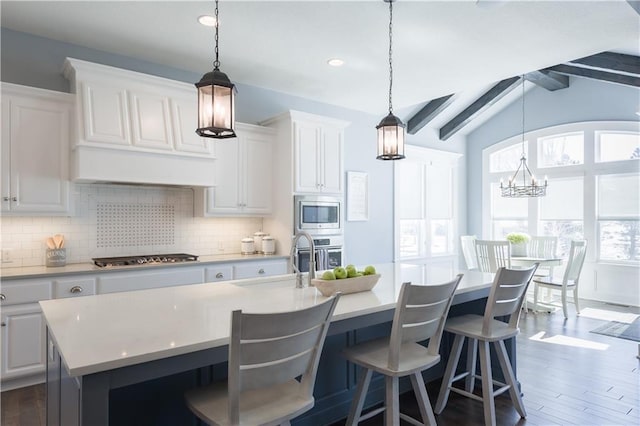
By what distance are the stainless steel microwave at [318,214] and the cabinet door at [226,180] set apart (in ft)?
2.17

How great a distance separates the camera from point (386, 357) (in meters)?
2.09

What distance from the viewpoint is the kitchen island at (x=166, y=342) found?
1.29 meters

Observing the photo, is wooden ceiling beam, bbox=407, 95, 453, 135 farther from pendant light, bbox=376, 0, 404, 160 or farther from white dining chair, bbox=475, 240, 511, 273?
pendant light, bbox=376, 0, 404, 160

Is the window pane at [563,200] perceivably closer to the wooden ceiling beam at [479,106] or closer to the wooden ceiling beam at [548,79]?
the wooden ceiling beam at [548,79]

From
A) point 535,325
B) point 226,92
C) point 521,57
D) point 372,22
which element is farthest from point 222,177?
point 535,325

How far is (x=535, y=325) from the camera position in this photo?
483 centimetres

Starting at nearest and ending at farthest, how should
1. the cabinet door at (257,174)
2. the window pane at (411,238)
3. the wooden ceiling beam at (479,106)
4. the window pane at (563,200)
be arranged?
1. the cabinet door at (257,174)
2. the wooden ceiling beam at (479,106)
3. the window pane at (563,200)
4. the window pane at (411,238)

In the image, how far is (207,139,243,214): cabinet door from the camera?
4.25m

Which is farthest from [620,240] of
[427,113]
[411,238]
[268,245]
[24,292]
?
[24,292]

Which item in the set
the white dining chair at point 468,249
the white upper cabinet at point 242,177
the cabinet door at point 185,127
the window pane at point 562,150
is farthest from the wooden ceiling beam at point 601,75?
the cabinet door at point 185,127

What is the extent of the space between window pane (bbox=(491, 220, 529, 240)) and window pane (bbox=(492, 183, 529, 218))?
0.11 meters

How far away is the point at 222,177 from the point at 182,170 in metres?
0.51

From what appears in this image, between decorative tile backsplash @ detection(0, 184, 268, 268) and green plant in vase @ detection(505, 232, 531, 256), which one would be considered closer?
decorative tile backsplash @ detection(0, 184, 268, 268)

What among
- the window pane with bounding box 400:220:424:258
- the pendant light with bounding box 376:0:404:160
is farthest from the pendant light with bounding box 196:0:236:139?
the window pane with bounding box 400:220:424:258
